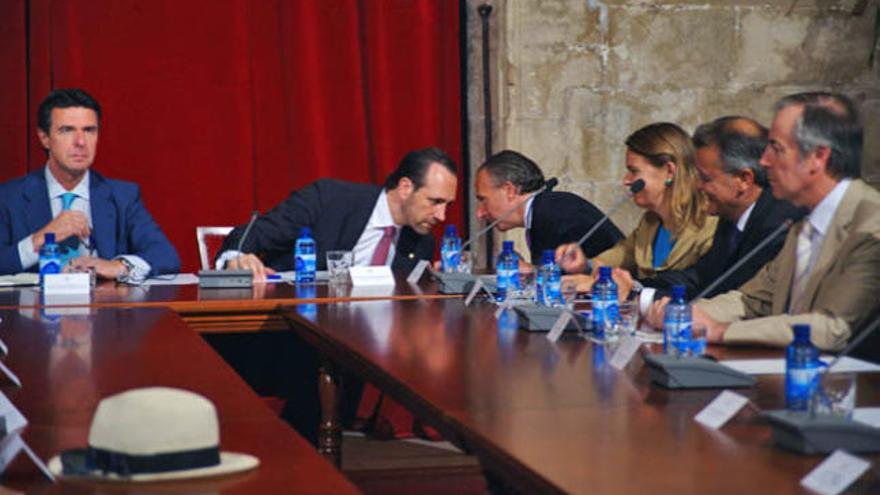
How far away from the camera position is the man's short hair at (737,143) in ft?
13.3

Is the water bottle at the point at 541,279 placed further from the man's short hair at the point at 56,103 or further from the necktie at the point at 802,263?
the man's short hair at the point at 56,103

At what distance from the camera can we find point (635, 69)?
20.4 feet

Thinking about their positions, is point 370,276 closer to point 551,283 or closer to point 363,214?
point 363,214

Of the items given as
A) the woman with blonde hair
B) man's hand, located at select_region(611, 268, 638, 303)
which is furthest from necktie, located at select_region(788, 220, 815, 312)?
the woman with blonde hair

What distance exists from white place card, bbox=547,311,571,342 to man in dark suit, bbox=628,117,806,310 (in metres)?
0.78

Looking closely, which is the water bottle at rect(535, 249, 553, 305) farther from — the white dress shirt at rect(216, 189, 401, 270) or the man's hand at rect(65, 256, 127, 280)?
the man's hand at rect(65, 256, 127, 280)

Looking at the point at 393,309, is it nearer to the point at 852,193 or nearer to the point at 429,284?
the point at 429,284

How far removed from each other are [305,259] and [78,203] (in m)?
0.86

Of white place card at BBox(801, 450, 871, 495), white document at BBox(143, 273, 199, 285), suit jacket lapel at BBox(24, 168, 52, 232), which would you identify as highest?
suit jacket lapel at BBox(24, 168, 52, 232)

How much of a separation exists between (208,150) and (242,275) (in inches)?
70.1

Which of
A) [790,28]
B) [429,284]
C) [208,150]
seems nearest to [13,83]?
[208,150]

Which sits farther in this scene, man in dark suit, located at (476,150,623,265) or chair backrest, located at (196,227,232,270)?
chair backrest, located at (196,227,232,270)

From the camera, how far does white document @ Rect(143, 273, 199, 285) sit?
471 cm

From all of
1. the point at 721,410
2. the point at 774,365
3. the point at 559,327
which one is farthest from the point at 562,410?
the point at 559,327
